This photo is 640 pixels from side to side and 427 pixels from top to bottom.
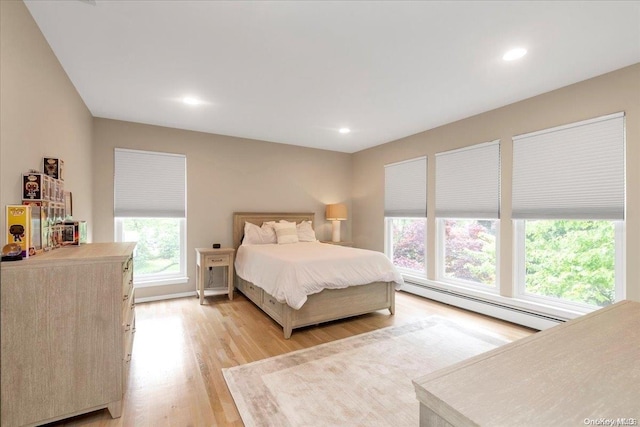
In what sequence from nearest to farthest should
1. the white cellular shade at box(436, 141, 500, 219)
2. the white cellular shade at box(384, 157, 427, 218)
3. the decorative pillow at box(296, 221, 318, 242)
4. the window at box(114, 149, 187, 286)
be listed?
the white cellular shade at box(436, 141, 500, 219), the window at box(114, 149, 187, 286), the white cellular shade at box(384, 157, 427, 218), the decorative pillow at box(296, 221, 318, 242)

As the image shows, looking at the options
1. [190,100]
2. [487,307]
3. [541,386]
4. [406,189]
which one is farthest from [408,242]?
[541,386]

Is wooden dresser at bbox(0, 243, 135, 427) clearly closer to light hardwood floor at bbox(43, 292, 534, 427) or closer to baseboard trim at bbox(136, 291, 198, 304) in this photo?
light hardwood floor at bbox(43, 292, 534, 427)

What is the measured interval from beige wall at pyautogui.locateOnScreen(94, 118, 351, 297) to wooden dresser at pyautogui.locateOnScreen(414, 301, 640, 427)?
4223 millimetres

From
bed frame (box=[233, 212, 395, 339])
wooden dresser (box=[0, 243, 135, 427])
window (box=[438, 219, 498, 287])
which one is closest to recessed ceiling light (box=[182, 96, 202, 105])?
wooden dresser (box=[0, 243, 135, 427])

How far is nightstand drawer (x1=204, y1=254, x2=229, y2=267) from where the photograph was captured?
12.8ft

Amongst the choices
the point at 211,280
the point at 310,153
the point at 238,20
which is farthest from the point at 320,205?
the point at 238,20

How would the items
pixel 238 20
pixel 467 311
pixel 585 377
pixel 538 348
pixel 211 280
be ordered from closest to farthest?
pixel 585 377 → pixel 538 348 → pixel 238 20 → pixel 467 311 → pixel 211 280

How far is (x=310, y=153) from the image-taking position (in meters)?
5.33

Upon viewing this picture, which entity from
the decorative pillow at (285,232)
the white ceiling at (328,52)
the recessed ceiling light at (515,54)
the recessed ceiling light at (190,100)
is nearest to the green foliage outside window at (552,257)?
the white ceiling at (328,52)

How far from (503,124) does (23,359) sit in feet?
14.6

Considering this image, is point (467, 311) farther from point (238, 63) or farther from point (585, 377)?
point (238, 63)

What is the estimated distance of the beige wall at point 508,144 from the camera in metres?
2.43

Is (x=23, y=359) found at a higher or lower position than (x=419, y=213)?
lower

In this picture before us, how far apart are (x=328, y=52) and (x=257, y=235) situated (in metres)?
2.91
